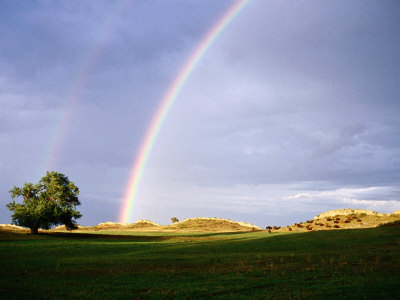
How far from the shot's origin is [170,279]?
25391 millimetres

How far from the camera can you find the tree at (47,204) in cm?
8981

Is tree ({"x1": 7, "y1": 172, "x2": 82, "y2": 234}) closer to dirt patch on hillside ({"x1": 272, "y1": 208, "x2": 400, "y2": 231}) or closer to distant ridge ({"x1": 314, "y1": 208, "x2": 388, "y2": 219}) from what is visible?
dirt patch on hillside ({"x1": 272, "y1": 208, "x2": 400, "y2": 231})

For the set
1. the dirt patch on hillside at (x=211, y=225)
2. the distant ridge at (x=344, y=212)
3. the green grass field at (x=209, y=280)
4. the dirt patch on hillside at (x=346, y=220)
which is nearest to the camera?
the green grass field at (x=209, y=280)

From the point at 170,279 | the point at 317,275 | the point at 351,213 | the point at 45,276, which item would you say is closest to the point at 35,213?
the point at 45,276

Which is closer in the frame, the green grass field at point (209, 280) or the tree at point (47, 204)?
the green grass field at point (209, 280)

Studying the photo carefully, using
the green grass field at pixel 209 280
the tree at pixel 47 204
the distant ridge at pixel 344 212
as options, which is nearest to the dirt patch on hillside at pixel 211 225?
the distant ridge at pixel 344 212

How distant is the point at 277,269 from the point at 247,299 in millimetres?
11002

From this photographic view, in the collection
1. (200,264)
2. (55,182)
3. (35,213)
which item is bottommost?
(200,264)

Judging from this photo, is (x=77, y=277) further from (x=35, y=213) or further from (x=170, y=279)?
(x=35, y=213)

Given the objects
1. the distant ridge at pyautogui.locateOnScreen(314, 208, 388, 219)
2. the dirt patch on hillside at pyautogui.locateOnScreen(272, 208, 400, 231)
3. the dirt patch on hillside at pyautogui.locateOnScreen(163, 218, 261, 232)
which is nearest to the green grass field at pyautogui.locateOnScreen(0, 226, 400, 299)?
the dirt patch on hillside at pyautogui.locateOnScreen(272, 208, 400, 231)

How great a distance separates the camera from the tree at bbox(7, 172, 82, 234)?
89812 mm

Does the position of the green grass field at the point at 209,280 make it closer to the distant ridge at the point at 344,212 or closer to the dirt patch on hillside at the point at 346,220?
the dirt patch on hillside at the point at 346,220

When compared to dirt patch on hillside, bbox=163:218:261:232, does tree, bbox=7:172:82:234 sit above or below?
above

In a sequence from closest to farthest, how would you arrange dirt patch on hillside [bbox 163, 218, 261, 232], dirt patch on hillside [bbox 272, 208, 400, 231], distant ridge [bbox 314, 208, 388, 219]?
dirt patch on hillside [bbox 272, 208, 400, 231] < distant ridge [bbox 314, 208, 388, 219] < dirt patch on hillside [bbox 163, 218, 261, 232]
